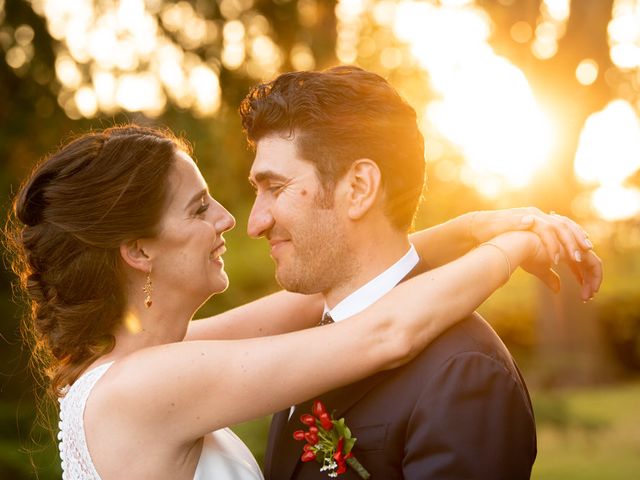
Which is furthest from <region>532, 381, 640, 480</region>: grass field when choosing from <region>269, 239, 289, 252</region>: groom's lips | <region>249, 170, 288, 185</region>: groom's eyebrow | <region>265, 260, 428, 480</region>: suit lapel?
<region>249, 170, 288, 185</region>: groom's eyebrow

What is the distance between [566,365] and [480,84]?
5.98m

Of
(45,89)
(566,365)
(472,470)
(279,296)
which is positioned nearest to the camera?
(472,470)

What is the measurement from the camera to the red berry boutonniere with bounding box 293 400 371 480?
277 centimetres

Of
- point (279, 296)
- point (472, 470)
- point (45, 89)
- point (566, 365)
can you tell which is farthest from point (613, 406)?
point (472, 470)

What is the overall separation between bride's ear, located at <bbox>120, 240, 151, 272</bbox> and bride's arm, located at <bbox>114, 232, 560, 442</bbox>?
0.42 meters

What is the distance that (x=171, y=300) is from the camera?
10.6 feet

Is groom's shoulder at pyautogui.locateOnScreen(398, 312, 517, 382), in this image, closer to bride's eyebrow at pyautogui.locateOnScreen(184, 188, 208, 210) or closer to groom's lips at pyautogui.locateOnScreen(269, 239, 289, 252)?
groom's lips at pyautogui.locateOnScreen(269, 239, 289, 252)

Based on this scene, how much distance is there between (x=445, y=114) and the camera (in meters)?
17.1

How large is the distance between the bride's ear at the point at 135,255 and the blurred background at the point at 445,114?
2.17m

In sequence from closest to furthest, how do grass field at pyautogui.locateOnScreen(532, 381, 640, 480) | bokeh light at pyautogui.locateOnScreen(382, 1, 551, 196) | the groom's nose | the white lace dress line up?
the white lace dress < the groom's nose < grass field at pyautogui.locateOnScreen(532, 381, 640, 480) < bokeh light at pyautogui.locateOnScreen(382, 1, 551, 196)

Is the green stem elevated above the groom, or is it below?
below

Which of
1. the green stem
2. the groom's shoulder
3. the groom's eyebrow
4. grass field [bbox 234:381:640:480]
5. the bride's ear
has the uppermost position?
the groom's eyebrow

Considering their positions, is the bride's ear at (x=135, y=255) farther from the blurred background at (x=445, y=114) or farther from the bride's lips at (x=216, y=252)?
the blurred background at (x=445, y=114)

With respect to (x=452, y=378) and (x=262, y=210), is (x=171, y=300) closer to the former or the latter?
(x=262, y=210)
